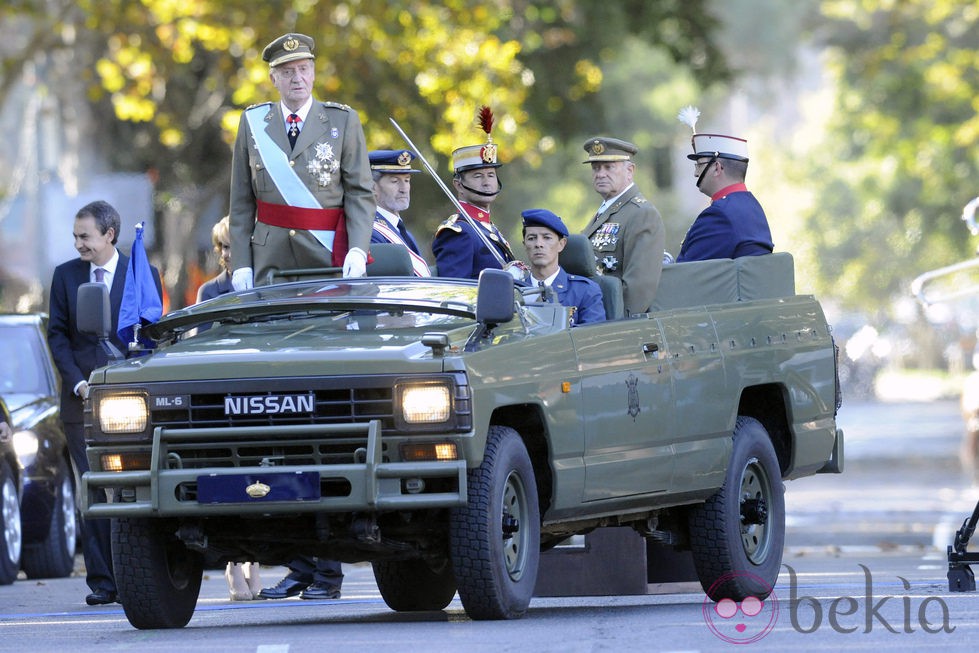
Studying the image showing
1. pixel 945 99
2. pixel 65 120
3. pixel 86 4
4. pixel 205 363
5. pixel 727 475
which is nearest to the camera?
pixel 205 363

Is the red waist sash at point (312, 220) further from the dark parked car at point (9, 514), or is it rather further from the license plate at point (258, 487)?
the dark parked car at point (9, 514)

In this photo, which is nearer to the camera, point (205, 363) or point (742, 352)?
point (205, 363)

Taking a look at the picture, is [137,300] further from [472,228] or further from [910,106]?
[910,106]

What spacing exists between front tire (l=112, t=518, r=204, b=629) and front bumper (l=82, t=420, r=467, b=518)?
303mm

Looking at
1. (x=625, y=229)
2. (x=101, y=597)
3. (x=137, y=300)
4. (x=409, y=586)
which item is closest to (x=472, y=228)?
(x=625, y=229)

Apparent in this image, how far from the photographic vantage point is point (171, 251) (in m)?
31.4

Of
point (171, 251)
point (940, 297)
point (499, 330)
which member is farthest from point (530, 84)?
point (499, 330)

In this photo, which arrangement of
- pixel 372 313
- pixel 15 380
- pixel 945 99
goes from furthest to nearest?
pixel 945 99
pixel 15 380
pixel 372 313

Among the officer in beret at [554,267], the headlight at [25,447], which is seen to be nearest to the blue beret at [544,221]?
the officer in beret at [554,267]

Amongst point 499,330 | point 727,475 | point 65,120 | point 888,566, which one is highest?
point 65,120

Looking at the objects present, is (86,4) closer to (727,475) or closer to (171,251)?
(171,251)

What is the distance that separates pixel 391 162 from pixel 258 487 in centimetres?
387

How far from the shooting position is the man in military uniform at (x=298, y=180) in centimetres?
1192

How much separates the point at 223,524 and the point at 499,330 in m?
1.41
